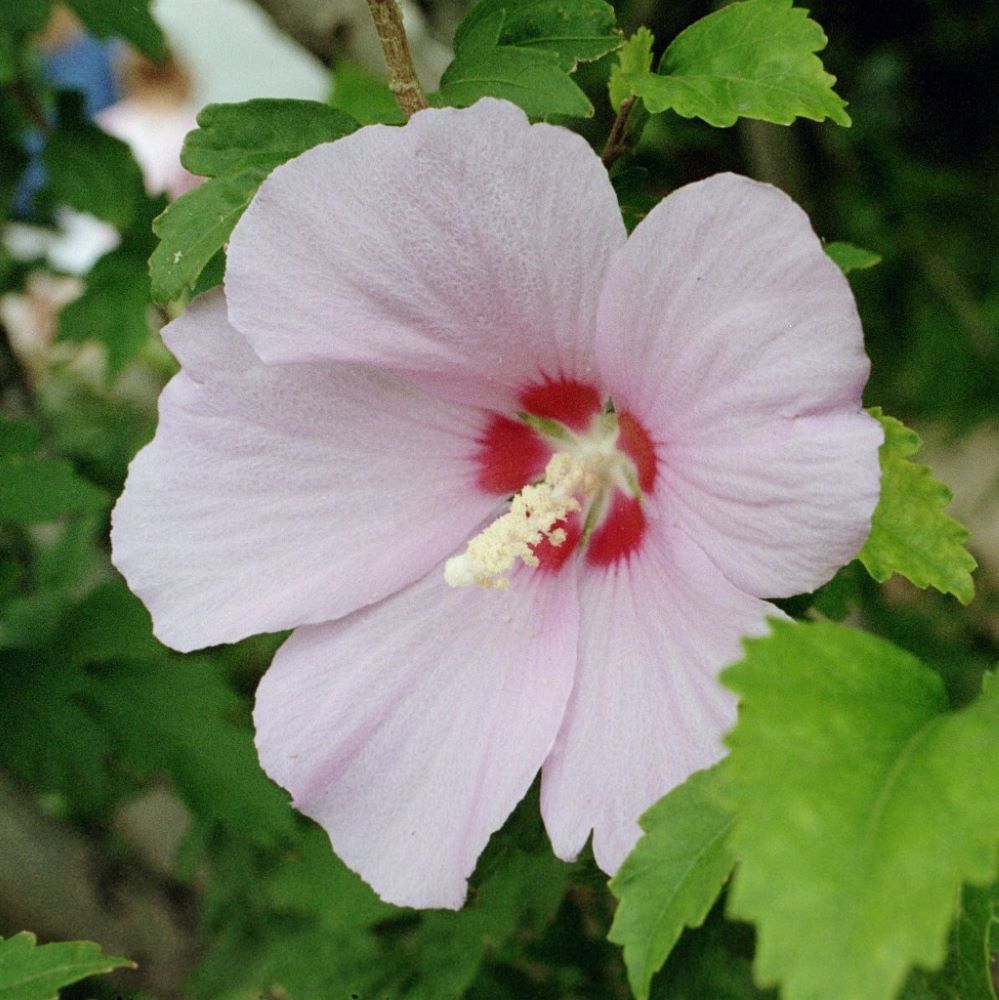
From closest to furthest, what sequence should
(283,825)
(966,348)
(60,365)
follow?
(283,825) → (60,365) → (966,348)

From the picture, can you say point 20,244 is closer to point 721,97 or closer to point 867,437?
point 721,97

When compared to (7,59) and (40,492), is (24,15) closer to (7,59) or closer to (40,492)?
(7,59)

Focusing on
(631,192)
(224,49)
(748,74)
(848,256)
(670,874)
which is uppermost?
(748,74)

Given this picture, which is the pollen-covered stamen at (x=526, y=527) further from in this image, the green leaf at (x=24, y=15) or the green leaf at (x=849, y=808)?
the green leaf at (x=24, y=15)

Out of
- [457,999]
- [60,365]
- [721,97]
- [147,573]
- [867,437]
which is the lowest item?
[457,999]

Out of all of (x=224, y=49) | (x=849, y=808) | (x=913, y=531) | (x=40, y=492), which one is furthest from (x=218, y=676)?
(x=224, y=49)

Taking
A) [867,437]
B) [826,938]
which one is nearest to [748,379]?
[867,437]

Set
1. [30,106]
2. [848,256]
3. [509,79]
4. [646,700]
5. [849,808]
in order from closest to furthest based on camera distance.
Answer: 1. [849,808]
2. [646,700]
3. [509,79]
4. [848,256]
5. [30,106]
